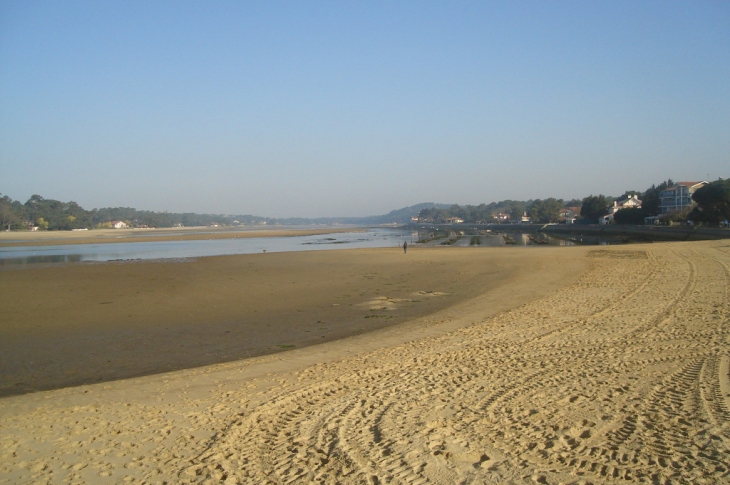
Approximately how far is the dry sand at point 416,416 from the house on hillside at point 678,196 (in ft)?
288

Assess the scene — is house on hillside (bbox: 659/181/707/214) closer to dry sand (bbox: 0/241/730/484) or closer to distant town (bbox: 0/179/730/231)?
distant town (bbox: 0/179/730/231)

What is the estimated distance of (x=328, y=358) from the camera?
861 cm

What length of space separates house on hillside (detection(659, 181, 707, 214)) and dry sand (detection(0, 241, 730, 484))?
8789cm

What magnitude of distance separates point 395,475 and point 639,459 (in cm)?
221

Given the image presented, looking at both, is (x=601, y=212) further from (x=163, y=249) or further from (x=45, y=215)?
(x=45, y=215)

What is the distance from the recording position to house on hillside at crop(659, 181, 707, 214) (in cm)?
8300

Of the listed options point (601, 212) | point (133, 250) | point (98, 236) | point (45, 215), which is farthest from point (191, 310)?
point (45, 215)

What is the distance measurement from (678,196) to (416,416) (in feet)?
316

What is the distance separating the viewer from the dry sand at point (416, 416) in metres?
4.40

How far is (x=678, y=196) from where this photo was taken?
8456 centimetres

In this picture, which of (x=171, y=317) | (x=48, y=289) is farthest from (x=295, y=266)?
(x=171, y=317)

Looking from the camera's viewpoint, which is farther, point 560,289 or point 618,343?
point 560,289

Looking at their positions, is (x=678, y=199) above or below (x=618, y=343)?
above

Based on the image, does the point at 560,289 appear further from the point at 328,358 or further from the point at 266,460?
the point at 266,460
